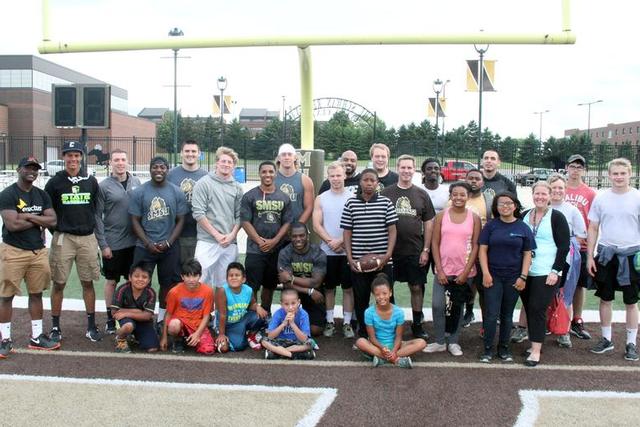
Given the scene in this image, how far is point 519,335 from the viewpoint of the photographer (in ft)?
18.5

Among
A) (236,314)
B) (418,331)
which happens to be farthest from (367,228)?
(236,314)

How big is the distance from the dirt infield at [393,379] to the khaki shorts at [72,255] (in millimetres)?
636

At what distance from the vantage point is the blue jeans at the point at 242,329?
17.5 feet

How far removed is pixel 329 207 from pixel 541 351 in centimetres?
235

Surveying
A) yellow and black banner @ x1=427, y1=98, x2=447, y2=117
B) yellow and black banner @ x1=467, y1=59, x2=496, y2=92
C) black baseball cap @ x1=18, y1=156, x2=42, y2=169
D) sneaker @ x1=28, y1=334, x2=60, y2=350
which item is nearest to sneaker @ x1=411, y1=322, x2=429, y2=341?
sneaker @ x1=28, y1=334, x2=60, y2=350

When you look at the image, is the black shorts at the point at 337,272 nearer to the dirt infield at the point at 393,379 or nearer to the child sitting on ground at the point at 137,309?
the dirt infield at the point at 393,379

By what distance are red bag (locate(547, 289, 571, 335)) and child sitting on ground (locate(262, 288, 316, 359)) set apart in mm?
2201

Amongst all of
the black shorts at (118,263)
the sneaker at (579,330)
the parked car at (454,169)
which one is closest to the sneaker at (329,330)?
the black shorts at (118,263)

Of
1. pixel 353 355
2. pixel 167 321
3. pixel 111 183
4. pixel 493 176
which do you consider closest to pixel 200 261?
pixel 167 321

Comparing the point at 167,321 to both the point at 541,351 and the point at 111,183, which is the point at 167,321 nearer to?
the point at 111,183

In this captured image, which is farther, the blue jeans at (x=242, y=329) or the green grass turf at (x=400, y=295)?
the green grass turf at (x=400, y=295)

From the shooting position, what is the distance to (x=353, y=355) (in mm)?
5168

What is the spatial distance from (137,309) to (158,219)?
850mm

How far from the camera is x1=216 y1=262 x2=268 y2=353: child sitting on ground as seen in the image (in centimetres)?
531
